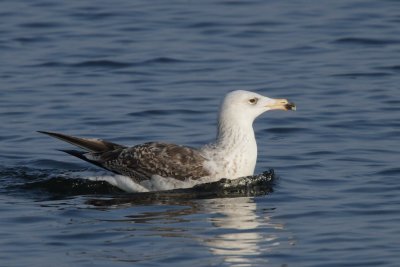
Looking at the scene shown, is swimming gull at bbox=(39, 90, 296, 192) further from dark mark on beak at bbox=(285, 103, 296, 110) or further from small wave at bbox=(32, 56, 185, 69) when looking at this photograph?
small wave at bbox=(32, 56, 185, 69)

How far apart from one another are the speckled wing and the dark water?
29 centimetres

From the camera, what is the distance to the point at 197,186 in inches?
571

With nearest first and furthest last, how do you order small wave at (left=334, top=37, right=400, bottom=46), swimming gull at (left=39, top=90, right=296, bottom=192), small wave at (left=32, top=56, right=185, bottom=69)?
swimming gull at (left=39, top=90, right=296, bottom=192) → small wave at (left=32, top=56, right=185, bottom=69) → small wave at (left=334, top=37, right=400, bottom=46)

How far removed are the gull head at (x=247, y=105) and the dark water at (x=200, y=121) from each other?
87cm

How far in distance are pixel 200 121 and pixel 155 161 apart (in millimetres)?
3253

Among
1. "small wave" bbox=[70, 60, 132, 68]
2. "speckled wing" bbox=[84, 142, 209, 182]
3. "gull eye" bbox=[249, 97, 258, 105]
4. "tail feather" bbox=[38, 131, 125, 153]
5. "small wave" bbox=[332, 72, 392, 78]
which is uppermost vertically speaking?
"gull eye" bbox=[249, 97, 258, 105]

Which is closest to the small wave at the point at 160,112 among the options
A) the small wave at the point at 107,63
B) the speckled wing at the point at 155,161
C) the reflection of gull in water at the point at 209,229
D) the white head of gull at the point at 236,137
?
the small wave at the point at 107,63

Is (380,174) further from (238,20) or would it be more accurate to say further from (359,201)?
(238,20)

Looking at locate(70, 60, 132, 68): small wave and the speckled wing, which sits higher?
locate(70, 60, 132, 68): small wave

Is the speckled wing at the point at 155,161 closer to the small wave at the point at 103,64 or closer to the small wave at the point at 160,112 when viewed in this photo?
the small wave at the point at 160,112

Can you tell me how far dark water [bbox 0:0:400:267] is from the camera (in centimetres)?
1228

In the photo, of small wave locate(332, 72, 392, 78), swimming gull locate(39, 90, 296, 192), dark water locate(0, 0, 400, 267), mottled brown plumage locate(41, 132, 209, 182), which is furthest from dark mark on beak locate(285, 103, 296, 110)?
small wave locate(332, 72, 392, 78)

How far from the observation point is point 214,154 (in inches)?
573

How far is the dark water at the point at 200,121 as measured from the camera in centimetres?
1228
